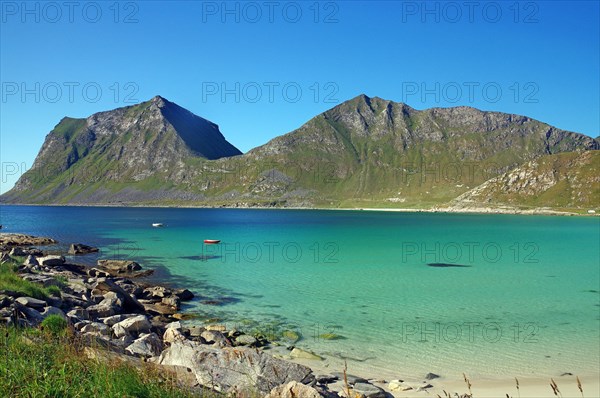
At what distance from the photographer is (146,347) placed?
53.2 feet

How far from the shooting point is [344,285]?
39656mm

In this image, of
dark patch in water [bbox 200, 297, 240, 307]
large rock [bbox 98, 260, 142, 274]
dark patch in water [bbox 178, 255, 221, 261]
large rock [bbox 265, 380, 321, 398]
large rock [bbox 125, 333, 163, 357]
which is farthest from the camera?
dark patch in water [bbox 178, 255, 221, 261]

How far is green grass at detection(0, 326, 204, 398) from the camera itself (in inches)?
280

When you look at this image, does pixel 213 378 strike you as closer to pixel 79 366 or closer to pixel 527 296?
pixel 79 366

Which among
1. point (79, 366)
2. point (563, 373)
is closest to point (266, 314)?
point (563, 373)

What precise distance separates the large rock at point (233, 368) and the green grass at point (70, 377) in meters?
2.58

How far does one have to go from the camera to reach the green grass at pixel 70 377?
7117mm

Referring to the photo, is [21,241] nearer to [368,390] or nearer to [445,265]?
[445,265]

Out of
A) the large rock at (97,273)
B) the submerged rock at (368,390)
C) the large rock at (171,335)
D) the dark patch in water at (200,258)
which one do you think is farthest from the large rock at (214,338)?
the dark patch in water at (200,258)

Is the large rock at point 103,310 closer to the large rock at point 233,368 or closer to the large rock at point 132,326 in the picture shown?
the large rock at point 132,326

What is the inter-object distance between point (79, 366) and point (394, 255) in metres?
58.4

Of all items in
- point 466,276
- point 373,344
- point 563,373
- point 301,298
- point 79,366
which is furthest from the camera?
point 466,276

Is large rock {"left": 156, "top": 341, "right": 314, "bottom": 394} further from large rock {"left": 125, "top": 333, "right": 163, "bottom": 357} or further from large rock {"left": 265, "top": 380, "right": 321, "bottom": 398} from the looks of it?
large rock {"left": 125, "top": 333, "right": 163, "bottom": 357}

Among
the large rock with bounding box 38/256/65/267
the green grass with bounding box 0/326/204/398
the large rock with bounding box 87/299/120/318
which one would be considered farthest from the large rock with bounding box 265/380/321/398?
the large rock with bounding box 38/256/65/267
